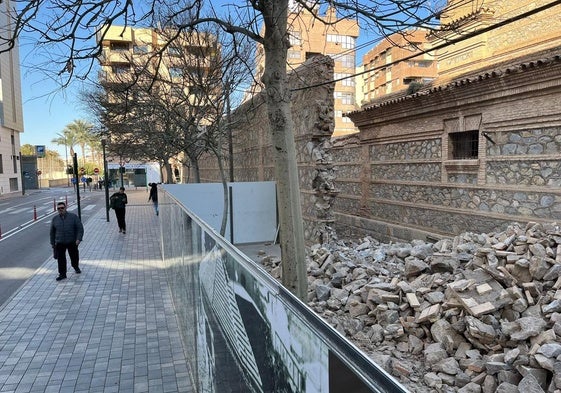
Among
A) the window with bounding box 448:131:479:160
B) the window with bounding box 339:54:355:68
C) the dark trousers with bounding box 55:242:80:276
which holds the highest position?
the window with bounding box 339:54:355:68

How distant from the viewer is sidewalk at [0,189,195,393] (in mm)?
4656

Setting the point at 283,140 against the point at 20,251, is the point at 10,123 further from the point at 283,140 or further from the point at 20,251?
the point at 283,140

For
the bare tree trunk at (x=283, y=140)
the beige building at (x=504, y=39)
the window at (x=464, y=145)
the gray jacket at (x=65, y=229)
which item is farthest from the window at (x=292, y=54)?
the bare tree trunk at (x=283, y=140)

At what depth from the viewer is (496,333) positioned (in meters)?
5.18

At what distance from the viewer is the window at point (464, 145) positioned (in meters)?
11.6

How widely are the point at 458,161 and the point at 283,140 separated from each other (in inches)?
317

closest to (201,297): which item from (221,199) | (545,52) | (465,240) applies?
(465,240)

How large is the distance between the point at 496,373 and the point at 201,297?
135 inches

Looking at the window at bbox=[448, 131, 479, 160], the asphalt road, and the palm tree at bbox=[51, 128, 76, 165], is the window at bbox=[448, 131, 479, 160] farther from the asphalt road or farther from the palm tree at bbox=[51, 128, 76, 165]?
the palm tree at bbox=[51, 128, 76, 165]

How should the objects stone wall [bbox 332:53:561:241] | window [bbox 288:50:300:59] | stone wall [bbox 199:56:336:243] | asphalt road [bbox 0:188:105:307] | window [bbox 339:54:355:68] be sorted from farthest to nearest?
window [bbox 339:54:355:68], window [bbox 288:50:300:59], stone wall [bbox 199:56:336:243], stone wall [bbox 332:53:561:241], asphalt road [bbox 0:188:105:307]

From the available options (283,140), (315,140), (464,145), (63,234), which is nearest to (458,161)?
(464,145)

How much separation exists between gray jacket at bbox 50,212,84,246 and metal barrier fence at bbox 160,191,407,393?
6.37 meters

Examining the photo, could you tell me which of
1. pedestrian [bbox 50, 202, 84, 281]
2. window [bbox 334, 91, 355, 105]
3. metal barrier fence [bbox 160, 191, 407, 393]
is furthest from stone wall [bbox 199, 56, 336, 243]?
window [bbox 334, 91, 355, 105]

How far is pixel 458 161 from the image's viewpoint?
1189 cm
